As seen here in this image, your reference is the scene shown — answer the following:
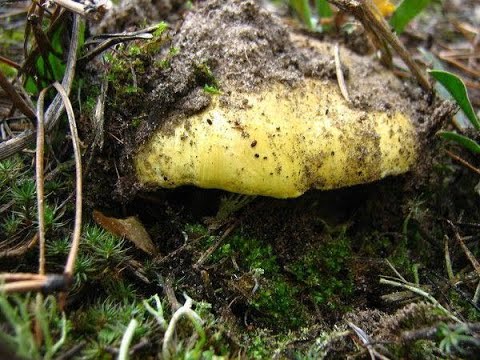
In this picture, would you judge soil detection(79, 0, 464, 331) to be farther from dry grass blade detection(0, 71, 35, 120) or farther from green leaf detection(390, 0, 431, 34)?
green leaf detection(390, 0, 431, 34)

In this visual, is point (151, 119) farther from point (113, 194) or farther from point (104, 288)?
point (104, 288)

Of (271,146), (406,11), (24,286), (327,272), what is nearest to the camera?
(24,286)

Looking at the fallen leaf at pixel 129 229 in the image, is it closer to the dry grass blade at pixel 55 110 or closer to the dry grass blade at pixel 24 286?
the dry grass blade at pixel 55 110

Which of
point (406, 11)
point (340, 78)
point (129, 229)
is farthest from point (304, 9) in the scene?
point (129, 229)

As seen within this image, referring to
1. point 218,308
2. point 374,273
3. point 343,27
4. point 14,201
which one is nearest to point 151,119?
point 14,201

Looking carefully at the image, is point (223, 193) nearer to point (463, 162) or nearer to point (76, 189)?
point (76, 189)
